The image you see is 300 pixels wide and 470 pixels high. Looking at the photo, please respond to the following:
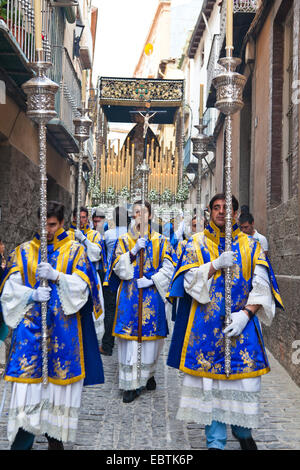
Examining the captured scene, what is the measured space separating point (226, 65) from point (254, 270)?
149cm

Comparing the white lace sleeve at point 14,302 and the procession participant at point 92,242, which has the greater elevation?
the procession participant at point 92,242

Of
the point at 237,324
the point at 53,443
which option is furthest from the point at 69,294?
the point at 237,324

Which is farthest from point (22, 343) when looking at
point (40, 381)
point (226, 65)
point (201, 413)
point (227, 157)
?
point (226, 65)

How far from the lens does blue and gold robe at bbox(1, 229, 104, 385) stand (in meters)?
3.91

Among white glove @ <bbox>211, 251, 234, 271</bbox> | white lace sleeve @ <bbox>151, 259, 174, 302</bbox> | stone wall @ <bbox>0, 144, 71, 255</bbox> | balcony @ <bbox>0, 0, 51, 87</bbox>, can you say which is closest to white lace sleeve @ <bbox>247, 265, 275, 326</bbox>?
white glove @ <bbox>211, 251, 234, 271</bbox>

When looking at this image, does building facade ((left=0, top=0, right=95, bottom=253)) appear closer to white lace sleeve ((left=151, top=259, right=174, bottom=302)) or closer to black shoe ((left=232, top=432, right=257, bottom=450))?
white lace sleeve ((left=151, top=259, right=174, bottom=302))

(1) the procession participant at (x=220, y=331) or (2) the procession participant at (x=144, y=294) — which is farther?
(2) the procession participant at (x=144, y=294)

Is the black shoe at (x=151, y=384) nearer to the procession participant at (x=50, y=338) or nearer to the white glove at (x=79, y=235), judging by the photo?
the procession participant at (x=50, y=338)

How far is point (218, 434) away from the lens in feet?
13.2

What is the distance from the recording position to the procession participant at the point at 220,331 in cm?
402

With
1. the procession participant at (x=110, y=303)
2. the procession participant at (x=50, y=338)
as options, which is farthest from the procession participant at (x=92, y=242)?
the procession participant at (x=50, y=338)

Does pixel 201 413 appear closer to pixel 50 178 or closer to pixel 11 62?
pixel 11 62

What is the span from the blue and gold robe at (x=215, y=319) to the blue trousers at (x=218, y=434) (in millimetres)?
331

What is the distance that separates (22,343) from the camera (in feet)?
12.8
